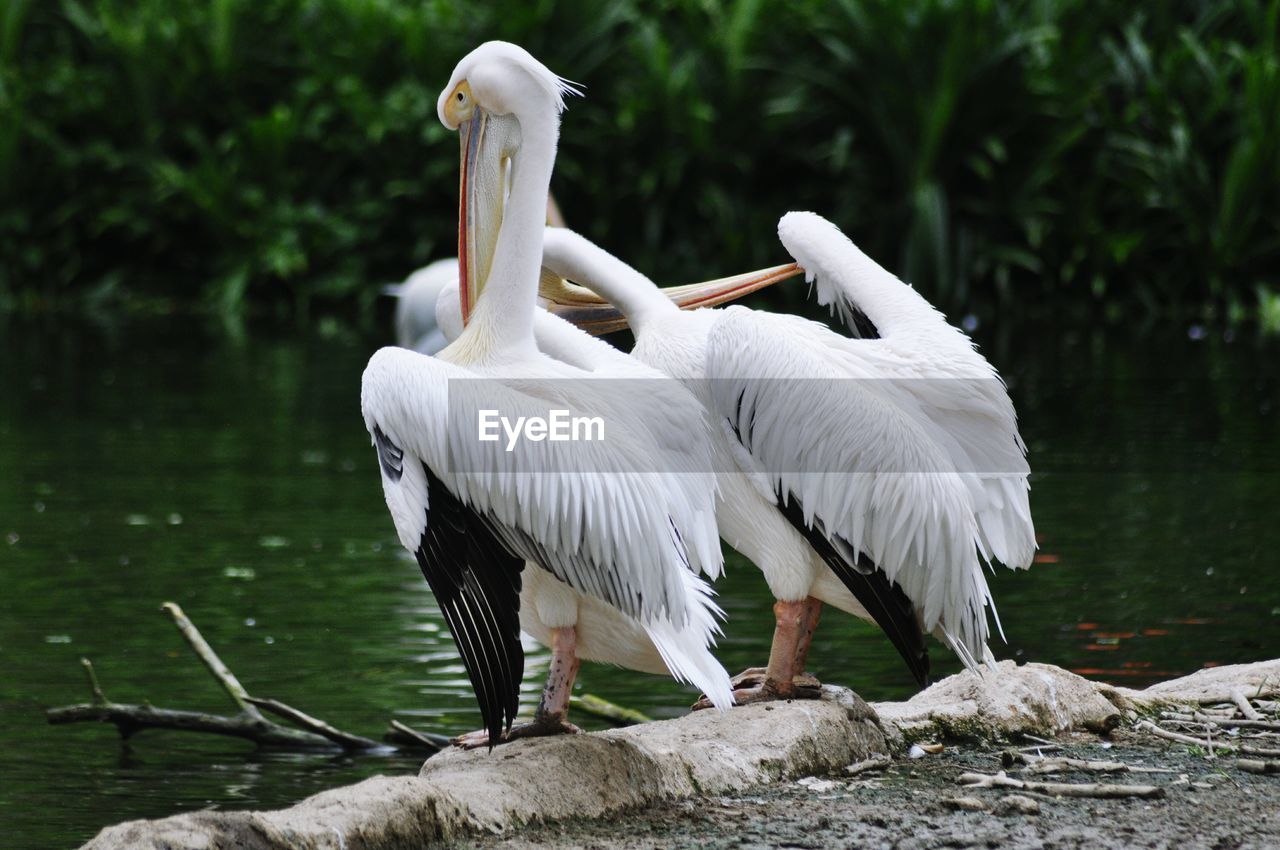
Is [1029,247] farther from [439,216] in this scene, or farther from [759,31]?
[439,216]

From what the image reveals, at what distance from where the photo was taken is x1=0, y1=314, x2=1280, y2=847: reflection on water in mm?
5234

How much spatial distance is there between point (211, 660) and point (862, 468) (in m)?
1.71

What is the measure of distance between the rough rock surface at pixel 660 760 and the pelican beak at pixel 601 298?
44.2 inches

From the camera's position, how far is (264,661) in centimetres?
612

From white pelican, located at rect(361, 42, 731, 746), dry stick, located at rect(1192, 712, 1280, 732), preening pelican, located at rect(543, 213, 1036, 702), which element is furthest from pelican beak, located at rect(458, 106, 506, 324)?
dry stick, located at rect(1192, 712, 1280, 732)

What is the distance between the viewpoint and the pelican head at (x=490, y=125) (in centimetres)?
434

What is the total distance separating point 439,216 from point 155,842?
50.5 ft

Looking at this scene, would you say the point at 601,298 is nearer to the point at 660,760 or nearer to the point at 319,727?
the point at 319,727

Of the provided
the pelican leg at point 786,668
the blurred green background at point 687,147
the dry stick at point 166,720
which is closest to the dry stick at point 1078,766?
the pelican leg at point 786,668

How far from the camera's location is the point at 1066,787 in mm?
3887

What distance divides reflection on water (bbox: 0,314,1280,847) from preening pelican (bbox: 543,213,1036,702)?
1.23 meters

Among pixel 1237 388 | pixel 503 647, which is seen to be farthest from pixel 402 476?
pixel 1237 388

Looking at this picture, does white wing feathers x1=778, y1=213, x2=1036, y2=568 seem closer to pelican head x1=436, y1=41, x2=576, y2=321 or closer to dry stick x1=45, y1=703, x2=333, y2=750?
pelican head x1=436, y1=41, x2=576, y2=321

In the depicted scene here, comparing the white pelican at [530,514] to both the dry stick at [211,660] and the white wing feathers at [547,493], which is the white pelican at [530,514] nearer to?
the white wing feathers at [547,493]
